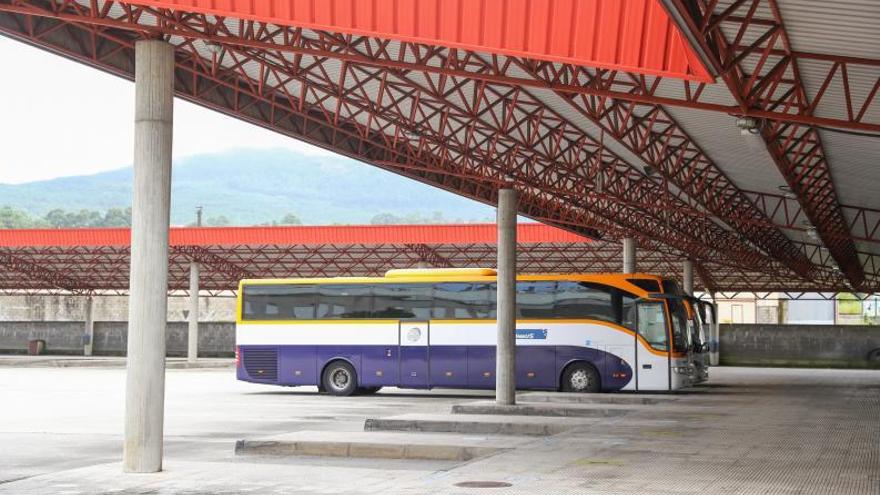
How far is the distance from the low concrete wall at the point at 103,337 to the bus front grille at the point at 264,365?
1383 inches

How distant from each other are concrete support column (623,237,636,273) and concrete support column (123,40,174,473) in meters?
27.0

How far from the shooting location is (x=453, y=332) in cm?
3225

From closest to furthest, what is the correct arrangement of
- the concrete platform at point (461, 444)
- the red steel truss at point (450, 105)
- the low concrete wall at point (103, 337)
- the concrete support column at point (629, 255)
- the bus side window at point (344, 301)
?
the concrete platform at point (461, 444)
the red steel truss at point (450, 105)
the bus side window at point (344, 301)
the concrete support column at point (629, 255)
the low concrete wall at point (103, 337)

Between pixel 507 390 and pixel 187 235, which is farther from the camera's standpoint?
pixel 187 235

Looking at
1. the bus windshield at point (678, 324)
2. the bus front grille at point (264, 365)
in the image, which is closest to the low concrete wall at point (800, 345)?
the bus windshield at point (678, 324)

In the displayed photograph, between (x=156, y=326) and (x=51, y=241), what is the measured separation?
41778 mm

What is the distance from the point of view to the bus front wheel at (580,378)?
3130 cm

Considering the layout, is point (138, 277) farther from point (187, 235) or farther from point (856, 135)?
point (187, 235)

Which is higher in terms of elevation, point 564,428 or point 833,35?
point 833,35

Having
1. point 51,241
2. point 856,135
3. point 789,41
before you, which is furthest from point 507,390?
point 51,241

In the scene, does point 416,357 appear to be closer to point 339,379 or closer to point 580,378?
point 339,379

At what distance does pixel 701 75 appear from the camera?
13.7 meters

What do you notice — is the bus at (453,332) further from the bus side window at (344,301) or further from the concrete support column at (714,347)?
the concrete support column at (714,347)

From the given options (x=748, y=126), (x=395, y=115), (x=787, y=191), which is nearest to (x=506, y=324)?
(x=395, y=115)
